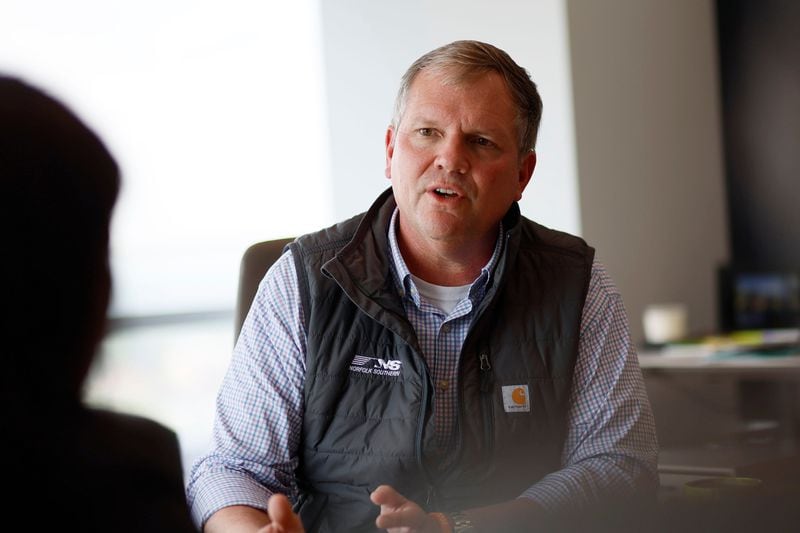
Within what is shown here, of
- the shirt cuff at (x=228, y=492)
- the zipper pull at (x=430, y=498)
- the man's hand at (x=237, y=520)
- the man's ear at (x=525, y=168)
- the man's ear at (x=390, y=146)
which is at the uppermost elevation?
the man's ear at (x=390, y=146)

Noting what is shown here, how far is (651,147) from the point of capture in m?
3.09

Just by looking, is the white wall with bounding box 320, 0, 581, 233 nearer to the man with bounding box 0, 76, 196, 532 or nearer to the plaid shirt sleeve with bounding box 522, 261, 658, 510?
the plaid shirt sleeve with bounding box 522, 261, 658, 510

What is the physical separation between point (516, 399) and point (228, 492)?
0.42 metres

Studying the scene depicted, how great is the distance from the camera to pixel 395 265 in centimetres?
139

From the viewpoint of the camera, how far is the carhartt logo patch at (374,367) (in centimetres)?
130

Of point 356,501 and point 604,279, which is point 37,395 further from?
point 604,279

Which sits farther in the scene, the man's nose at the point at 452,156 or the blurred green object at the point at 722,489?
the man's nose at the point at 452,156

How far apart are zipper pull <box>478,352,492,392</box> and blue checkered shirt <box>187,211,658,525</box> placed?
0.13 ft

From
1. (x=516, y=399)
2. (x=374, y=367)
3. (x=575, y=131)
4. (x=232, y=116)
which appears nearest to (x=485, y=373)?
(x=516, y=399)

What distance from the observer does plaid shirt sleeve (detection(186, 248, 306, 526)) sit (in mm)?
1263

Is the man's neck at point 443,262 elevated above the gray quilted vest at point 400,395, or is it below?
above

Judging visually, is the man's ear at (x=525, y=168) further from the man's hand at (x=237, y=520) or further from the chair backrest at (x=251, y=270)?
the man's hand at (x=237, y=520)

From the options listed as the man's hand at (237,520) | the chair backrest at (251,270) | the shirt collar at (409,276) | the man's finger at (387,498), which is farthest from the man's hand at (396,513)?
the chair backrest at (251,270)

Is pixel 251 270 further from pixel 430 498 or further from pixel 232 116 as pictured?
pixel 232 116
